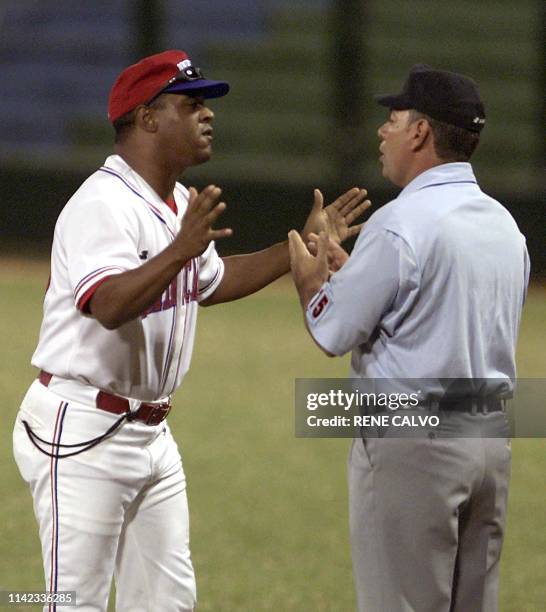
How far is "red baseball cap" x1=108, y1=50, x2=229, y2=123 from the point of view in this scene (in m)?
3.62

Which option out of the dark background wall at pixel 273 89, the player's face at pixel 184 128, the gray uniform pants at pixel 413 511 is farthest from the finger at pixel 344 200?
the dark background wall at pixel 273 89

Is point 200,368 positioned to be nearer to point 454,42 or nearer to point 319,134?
point 319,134

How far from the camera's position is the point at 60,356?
352cm

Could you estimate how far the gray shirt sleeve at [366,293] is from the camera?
319 centimetres

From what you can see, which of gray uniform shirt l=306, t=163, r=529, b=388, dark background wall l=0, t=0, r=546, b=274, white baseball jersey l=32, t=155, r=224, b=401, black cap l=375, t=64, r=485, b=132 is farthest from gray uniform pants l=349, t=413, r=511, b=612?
dark background wall l=0, t=0, r=546, b=274

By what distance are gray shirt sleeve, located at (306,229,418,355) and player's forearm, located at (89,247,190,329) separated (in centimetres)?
42

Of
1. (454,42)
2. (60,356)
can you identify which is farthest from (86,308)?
(454,42)

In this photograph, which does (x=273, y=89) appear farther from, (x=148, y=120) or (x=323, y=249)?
(x=323, y=249)

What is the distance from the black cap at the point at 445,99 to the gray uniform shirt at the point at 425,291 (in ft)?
0.52

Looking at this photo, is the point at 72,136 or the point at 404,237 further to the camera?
the point at 72,136

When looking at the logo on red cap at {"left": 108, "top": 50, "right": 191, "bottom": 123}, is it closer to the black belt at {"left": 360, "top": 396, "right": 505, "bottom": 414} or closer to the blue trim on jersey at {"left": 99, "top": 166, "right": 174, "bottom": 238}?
the blue trim on jersey at {"left": 99, "top": 166, "right": 174, "bottom": 238}

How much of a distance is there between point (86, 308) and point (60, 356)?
291 mm

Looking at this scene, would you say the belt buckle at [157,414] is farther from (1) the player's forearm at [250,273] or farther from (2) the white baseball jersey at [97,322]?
(1) the player's forearm at [250,273]

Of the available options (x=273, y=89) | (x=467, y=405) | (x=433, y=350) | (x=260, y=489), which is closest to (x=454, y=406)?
(x=467, y=405)
